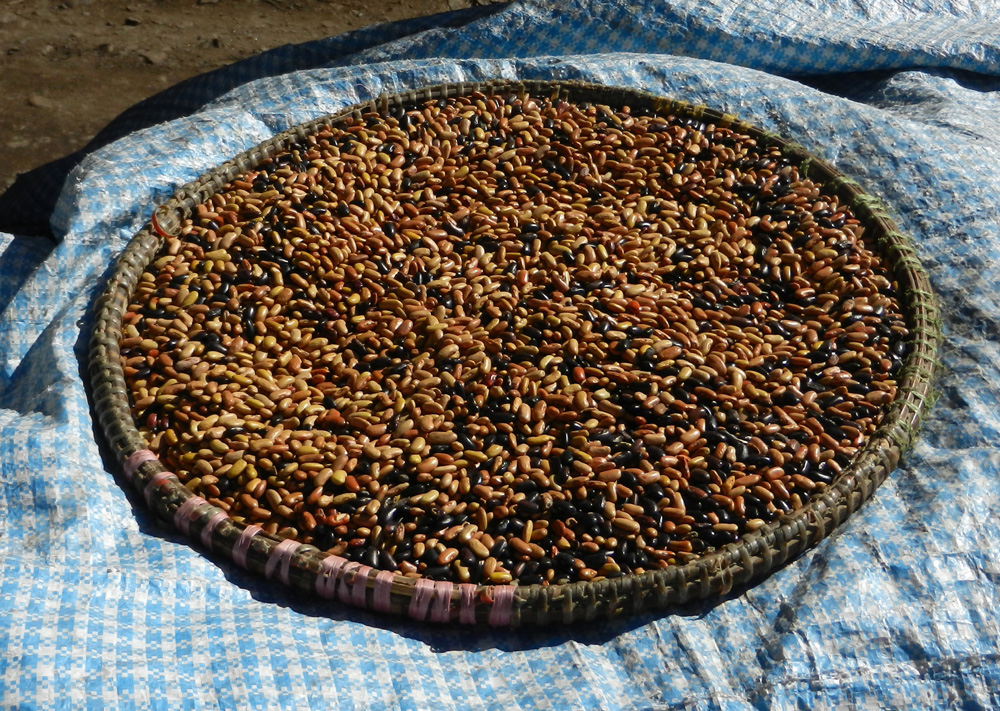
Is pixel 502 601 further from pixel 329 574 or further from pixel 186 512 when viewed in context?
pixel 186 512

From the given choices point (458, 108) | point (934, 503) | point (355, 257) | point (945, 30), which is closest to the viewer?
point (934, 503)

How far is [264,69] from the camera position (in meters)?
3.38

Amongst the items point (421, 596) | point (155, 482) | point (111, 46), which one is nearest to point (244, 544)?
point (155, 482)

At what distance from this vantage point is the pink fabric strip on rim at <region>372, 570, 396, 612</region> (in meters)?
1.66

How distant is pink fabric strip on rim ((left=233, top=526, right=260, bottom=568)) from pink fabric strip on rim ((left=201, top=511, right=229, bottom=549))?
51mm

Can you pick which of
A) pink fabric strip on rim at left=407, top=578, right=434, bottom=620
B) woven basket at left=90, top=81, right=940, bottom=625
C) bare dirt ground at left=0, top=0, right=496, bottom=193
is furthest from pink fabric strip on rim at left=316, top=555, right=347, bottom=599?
bare dirt ground at left=0, top=0, right=496, bottom=193

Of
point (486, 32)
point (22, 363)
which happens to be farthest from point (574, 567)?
point (486, 32)

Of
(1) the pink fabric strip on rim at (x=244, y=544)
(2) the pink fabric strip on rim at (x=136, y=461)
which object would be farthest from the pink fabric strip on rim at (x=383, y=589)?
(2) the pink fabric strip on rim at (x=136, y=461)

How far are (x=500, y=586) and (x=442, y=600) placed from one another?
0.34ft

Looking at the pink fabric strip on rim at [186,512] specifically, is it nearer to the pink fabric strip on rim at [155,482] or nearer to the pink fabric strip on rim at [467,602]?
the pink fabric strip on rim at [155,482]

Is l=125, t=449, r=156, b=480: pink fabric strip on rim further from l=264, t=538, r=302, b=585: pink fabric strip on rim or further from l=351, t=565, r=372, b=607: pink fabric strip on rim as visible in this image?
A: l=351, t=565, r=372, b=607: pink fabric strip on rim

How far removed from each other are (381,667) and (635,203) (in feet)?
4.25

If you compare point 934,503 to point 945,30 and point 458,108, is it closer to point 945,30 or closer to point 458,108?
point 458,108

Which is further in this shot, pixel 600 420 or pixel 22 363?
pixel 22 363
